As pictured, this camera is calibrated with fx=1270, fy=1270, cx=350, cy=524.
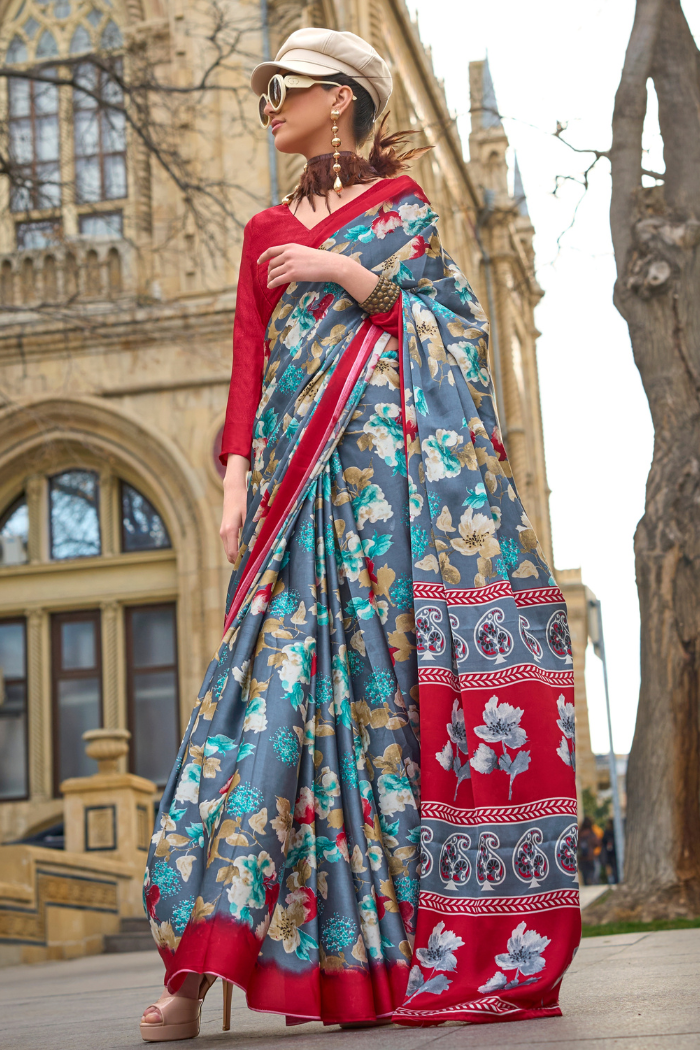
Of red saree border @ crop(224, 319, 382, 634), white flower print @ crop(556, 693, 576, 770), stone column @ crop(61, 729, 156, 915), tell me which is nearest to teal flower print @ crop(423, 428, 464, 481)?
red saree border @ crop(224, 319, 382, 634)

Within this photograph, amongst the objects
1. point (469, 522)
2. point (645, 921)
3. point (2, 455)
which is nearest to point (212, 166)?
point (2, 455)

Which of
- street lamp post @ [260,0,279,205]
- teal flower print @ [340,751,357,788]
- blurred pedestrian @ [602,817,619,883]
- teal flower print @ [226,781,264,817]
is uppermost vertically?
street lamp post @ [260,0,279,205]

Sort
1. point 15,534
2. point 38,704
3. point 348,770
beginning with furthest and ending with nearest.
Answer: point 15,534 → point 38,704 → point 348,770

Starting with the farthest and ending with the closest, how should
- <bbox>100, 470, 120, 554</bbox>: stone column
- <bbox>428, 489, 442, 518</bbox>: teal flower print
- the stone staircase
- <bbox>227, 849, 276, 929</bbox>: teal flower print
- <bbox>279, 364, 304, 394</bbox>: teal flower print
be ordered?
<bbox>100, 470, 120, 554</bbox>: stone column < the stone staircase < <bbox>279, 364, 304, 394</bbox>: teal flower print < <bbox>428, 489, 442, 518</bbox>: teal flower print < <bbox>227, 849, 276, 929</bbox>: teal flower print

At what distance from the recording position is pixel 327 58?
3.19 m

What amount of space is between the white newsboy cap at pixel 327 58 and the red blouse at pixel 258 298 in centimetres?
30

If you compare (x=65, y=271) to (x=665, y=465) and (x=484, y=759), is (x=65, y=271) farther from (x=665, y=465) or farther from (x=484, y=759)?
(x=484, y=759)

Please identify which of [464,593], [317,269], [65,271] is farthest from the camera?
[65,271]

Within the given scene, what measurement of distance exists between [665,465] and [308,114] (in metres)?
4.46

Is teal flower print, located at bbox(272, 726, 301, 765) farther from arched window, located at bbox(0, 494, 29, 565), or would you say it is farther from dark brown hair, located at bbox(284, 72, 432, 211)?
arched window, located at bbox(0, 494, 29, 565)

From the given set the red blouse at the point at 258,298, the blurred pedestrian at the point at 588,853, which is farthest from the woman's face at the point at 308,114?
the blurred pedestrian at the point at 588,853

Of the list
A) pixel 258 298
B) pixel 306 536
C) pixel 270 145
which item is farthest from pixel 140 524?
pixel 306 536

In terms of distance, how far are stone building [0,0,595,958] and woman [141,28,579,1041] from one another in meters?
10.9

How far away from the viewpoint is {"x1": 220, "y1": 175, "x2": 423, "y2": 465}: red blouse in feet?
10.1
